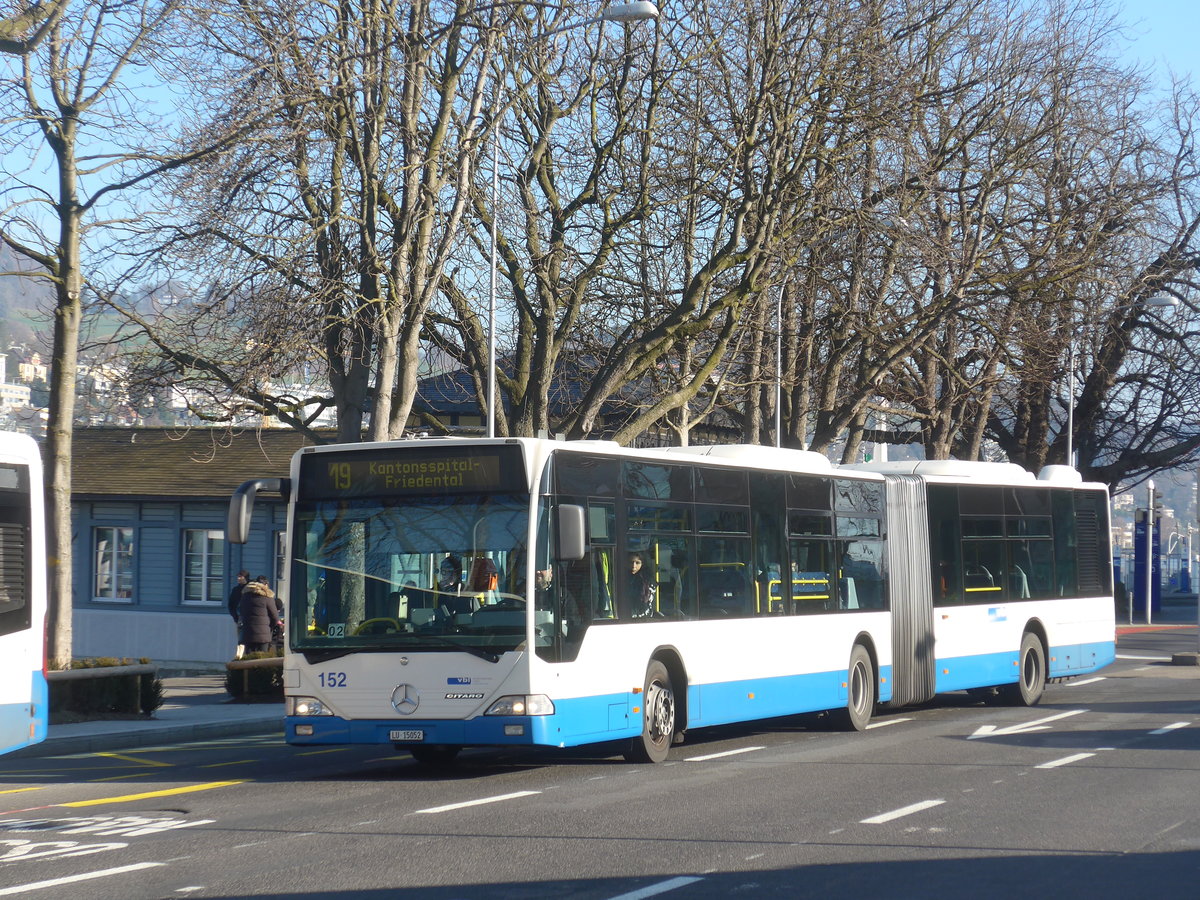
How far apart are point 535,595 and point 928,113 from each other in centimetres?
2067

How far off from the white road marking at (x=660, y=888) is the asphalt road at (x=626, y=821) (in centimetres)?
3

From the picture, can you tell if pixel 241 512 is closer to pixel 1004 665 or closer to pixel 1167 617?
pixel 1004 665

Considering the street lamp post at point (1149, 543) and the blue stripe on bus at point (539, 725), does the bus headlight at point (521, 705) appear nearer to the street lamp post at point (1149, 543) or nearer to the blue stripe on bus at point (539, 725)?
the blue stripe on bus at point (539, 725)

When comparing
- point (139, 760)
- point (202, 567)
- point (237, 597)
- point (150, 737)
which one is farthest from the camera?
point (202, 567)

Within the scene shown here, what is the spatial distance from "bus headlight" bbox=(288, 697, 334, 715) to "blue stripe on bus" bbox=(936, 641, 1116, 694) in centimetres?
918

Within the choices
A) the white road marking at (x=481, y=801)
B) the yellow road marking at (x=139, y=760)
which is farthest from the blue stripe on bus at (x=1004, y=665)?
the yellow road marking at (x=139, y=760)

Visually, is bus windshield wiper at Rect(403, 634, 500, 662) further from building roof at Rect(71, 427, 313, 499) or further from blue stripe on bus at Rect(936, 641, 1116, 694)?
building roof at Rect(71, 427, 313, 499)

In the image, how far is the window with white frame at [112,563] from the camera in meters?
33.9

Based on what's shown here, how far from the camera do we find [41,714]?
11.2 meters

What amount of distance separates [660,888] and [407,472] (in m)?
5.59

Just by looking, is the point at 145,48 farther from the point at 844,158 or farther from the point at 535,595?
the point at 844,158

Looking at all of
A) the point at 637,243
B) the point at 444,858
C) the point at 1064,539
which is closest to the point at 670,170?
the point at 637,243

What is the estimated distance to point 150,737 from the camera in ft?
54.2

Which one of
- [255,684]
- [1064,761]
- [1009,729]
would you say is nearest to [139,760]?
[255,684]
